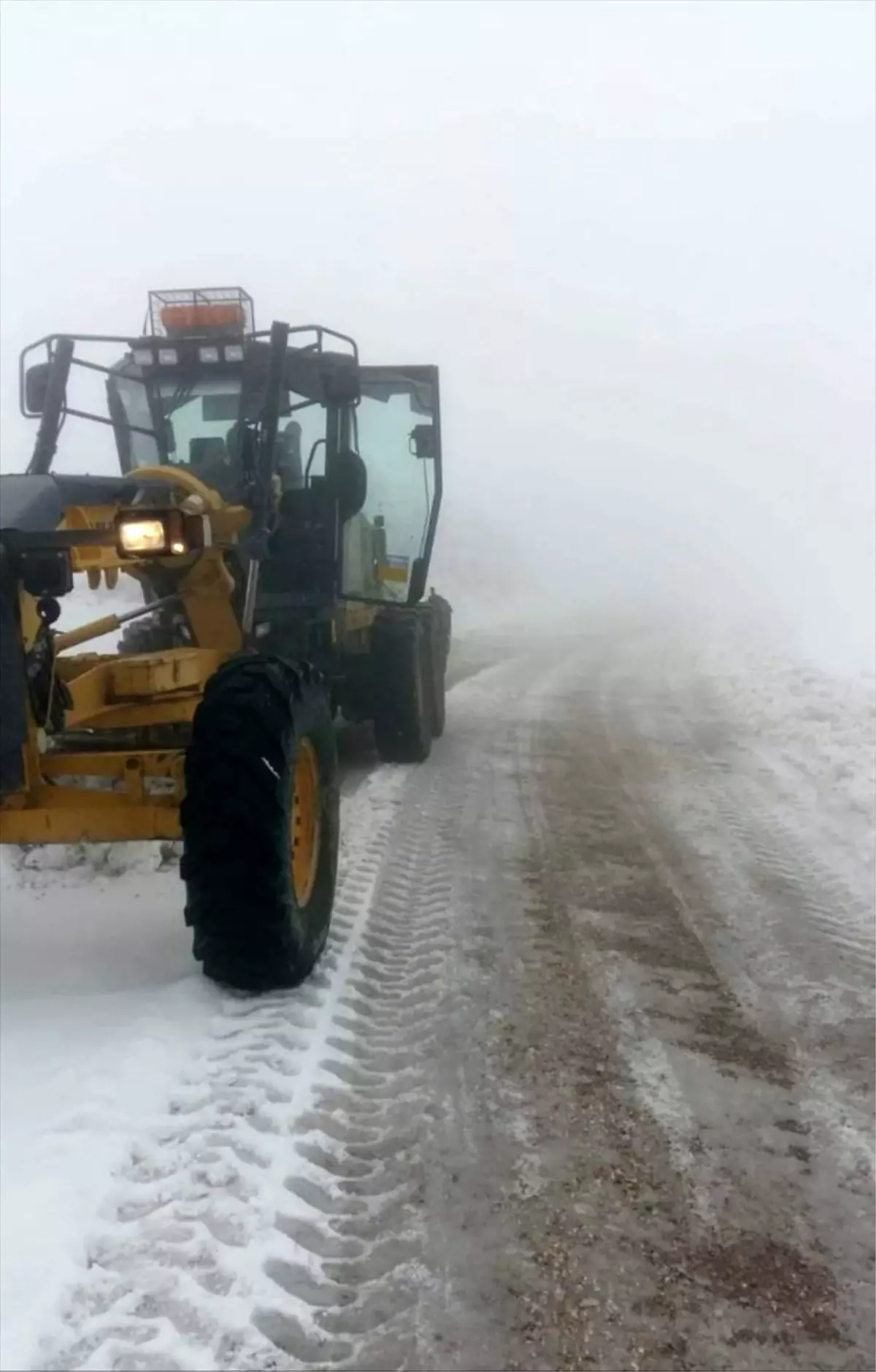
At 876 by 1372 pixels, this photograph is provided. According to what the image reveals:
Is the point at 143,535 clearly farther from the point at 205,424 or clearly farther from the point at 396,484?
the point at 396,484

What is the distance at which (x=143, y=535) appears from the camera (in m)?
3.70

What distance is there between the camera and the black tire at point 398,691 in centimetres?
809

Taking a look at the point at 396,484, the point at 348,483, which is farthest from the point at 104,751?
the point at 396,484

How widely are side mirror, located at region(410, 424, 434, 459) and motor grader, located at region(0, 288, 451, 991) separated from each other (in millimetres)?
12

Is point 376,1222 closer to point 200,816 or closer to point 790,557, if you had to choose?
point 200,816

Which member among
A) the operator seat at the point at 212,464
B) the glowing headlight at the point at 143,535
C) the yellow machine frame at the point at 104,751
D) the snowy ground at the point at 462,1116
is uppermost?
the operator seat at the point at 212,464

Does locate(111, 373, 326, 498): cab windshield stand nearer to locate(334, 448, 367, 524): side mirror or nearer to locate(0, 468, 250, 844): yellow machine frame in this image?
locate(334, 448, 367, 524): side mirror

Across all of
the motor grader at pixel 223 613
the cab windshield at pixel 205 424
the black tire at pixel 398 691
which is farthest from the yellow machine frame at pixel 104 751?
the black tire at pixel 398 691

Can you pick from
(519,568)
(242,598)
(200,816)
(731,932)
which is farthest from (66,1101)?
(519,568)

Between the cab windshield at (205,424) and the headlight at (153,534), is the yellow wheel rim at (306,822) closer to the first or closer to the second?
the headlight at (153,534)

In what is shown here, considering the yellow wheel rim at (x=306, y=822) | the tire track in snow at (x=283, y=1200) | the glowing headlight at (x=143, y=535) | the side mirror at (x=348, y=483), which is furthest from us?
the side mirror at (x=348, y=483)

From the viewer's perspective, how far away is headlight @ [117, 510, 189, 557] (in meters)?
3.66

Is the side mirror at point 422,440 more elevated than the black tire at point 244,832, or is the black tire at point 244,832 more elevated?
the side mirror at point 422,440

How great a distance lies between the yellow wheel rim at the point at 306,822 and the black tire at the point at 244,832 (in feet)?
0.84
